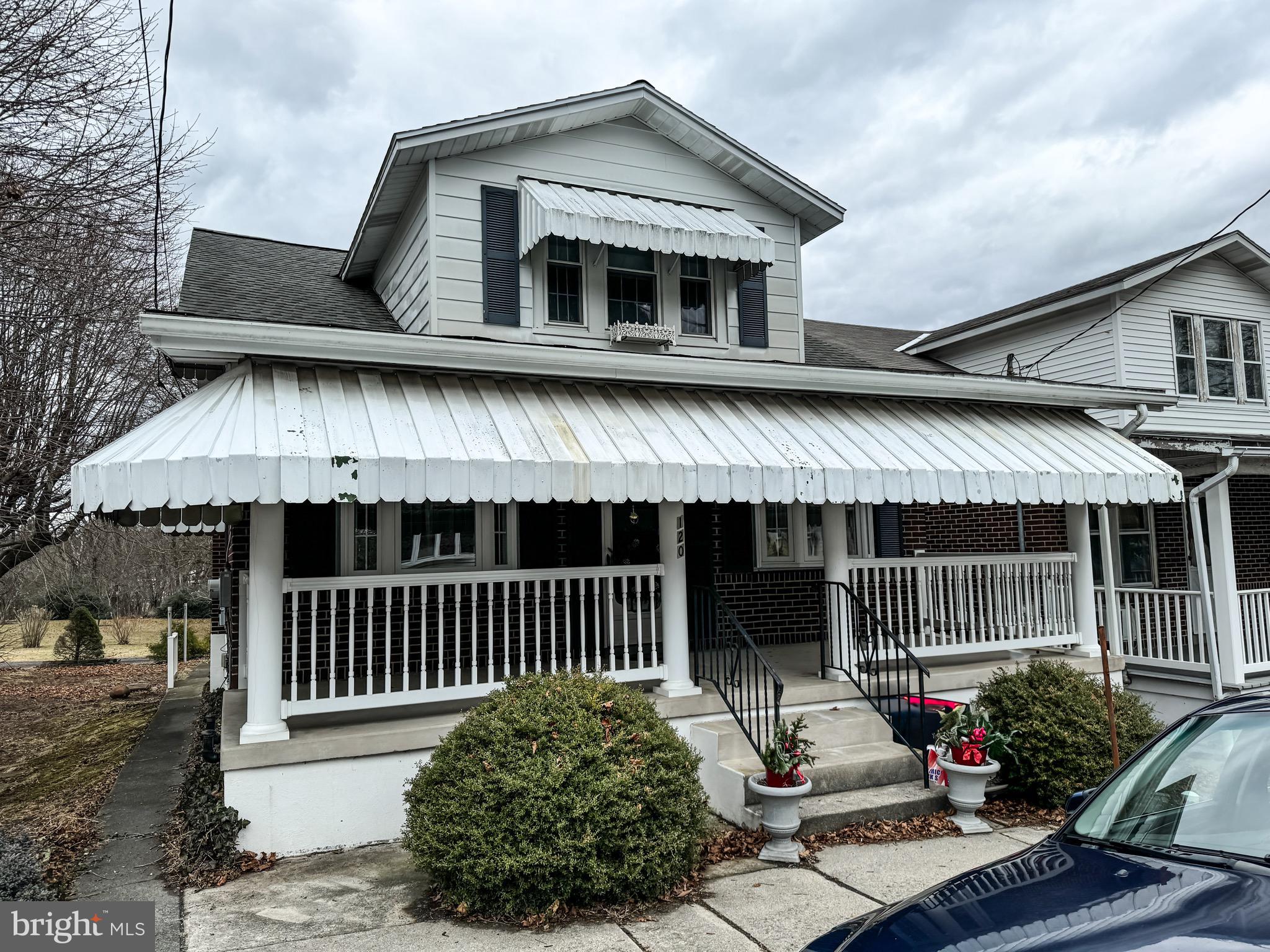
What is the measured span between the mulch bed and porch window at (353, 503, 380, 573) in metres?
3.21

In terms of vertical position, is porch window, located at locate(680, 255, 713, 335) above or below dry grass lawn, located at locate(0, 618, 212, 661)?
above

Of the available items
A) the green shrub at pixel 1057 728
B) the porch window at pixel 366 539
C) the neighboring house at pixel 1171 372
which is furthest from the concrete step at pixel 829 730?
the neighboring house at pixel 1171 372

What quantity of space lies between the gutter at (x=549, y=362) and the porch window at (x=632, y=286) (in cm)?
171

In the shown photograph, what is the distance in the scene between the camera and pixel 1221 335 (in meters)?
15.1

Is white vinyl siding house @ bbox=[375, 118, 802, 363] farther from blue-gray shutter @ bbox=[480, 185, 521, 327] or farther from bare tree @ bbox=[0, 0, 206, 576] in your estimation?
bare tree @ bbox=[0, 0, 206, 576]

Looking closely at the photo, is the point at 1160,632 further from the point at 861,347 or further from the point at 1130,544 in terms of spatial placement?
the point at 861,347

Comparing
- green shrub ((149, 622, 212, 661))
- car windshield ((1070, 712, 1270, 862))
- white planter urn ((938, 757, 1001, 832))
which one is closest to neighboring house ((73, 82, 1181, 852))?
white planter urn ((938, 757, 1001, 832))

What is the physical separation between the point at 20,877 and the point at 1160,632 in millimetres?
13218

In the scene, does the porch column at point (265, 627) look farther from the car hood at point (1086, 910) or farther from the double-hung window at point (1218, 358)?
the double-hung window at point (1218, 358)

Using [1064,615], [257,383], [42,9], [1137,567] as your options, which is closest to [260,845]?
[257,383]


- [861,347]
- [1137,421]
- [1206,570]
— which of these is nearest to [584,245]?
[1137,421]

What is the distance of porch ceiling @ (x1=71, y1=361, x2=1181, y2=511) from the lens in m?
5.79

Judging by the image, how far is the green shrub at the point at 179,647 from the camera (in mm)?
21750

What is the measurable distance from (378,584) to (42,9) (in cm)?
617
